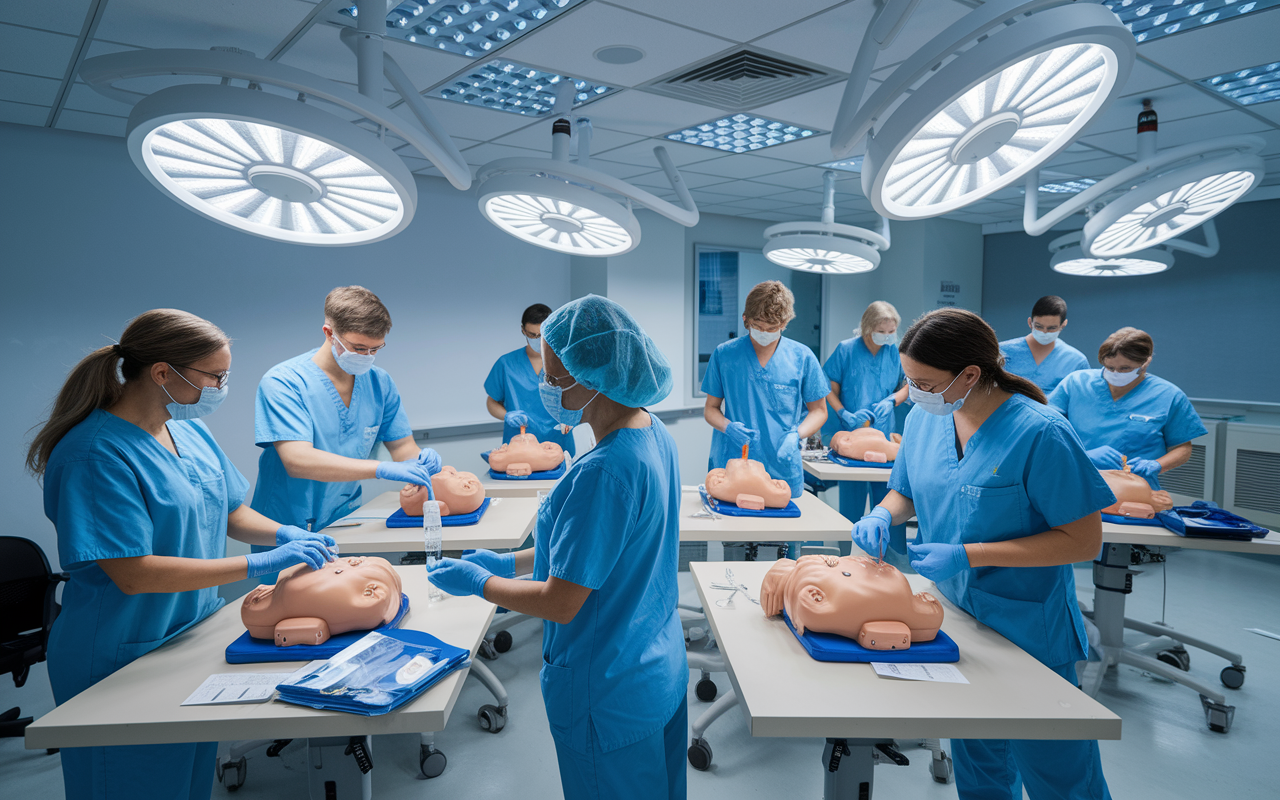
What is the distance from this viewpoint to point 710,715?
2688 mm

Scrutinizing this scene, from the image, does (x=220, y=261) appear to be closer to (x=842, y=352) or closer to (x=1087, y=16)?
(x=842, y=352)

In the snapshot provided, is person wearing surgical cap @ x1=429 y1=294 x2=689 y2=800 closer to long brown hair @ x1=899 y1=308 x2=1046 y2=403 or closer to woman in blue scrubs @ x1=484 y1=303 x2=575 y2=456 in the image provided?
long brown hair @ x1=899 y1=308 x2=1046 y2=403

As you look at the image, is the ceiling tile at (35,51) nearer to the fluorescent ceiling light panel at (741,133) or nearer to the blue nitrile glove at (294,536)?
the blue nitrile glove at (294,536)

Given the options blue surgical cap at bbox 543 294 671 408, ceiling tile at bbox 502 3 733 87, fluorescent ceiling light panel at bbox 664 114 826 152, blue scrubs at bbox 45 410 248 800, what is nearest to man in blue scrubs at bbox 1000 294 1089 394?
fluorescent ceiling light panel at bbox 664 114 826 152

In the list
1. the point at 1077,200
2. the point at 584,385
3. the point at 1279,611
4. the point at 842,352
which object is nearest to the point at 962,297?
the point at 842,352

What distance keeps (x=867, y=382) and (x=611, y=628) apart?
378cm

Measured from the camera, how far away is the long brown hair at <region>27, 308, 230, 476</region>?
1570 millimetres

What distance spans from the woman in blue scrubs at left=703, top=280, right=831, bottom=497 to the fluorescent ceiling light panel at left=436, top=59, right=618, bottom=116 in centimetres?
135

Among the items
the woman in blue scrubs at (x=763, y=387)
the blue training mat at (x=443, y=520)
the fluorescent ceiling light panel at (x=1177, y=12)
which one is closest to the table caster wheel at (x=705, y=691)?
the woman in blue scrubs at (x=763, y=387)

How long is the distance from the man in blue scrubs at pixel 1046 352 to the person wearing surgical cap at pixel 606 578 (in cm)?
359

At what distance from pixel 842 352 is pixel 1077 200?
6.52ft

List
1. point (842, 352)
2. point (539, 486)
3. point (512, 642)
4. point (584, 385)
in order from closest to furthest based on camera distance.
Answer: point (584, 385)
point (539, 486)
point (512, 642)
point (842, 352)

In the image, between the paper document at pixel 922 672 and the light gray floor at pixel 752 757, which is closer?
the paper document at pixel 922 672

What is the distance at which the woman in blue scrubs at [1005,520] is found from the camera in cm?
165
